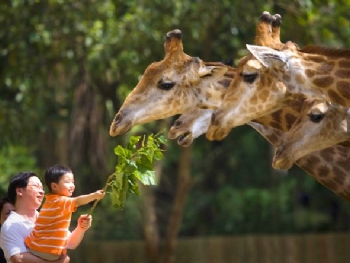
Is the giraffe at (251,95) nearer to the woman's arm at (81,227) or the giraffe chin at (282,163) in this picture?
the giraffe chin at (282,163)

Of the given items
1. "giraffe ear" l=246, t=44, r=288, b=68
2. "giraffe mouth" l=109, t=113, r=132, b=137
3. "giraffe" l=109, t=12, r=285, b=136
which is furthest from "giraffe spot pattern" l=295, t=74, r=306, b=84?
"giraffe mouth" l=109, t=113, r=132, b=137

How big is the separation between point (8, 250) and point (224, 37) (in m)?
6.56

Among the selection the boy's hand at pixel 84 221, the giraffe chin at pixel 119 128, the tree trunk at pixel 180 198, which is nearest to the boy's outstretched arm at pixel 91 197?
the boy's hand at pixel 84 221

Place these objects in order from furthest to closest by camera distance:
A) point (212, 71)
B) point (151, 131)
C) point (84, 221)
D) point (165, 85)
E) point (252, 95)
Answer: point (151, 131), point (212, 71), point (165, 85), point (252, 95), point (84, 221)

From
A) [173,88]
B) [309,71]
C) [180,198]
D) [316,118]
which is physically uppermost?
[309,71]

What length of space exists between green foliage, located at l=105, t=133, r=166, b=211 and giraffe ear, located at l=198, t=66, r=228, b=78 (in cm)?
90

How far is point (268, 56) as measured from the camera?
6.26 metres

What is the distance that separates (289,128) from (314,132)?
26.7 inches

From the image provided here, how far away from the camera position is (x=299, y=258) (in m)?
14.0

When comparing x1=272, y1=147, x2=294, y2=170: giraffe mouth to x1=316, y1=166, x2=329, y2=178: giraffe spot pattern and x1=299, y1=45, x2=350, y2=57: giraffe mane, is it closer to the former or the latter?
x1=299, y1=45, x2=350, y2=57: giraffe mane

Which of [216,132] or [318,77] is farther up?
[318,77]

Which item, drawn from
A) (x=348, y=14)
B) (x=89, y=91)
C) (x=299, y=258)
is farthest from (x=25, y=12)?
(x=299, y=258)

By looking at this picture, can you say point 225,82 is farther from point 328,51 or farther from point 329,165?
point 329,165

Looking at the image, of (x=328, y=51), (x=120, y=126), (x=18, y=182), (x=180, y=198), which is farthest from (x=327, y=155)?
(x=180, y=198)
